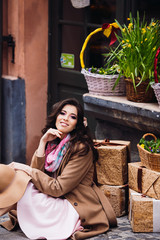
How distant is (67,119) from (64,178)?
49cm

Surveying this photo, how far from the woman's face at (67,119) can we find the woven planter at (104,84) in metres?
0.60

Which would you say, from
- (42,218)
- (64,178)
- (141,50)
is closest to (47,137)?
(64,178)

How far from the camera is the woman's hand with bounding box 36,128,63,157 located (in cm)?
442

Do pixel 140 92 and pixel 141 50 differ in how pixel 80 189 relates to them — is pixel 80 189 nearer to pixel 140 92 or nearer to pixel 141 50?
pixel 140 92

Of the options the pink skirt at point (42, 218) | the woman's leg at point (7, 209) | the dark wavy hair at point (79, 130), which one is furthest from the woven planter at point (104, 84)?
the woman's leg at point (7, 209)

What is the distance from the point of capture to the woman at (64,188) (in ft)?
14.2

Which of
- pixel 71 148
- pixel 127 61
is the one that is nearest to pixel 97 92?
pixel 127 61

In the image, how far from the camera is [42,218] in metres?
4.33

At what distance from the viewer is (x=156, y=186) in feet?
14.6

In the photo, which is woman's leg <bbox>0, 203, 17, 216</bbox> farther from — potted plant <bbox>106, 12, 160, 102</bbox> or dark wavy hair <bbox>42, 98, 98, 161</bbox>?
potted plant <bbox>106, 12, 160, 102</bbox>

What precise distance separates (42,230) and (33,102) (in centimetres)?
245

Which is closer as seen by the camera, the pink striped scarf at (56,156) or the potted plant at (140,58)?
the pink striped scarf at (56,156)

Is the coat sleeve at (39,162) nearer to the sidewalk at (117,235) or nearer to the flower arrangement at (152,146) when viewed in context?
the sidewalk at (117,235)

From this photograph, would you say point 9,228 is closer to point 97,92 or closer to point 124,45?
point 97,92
